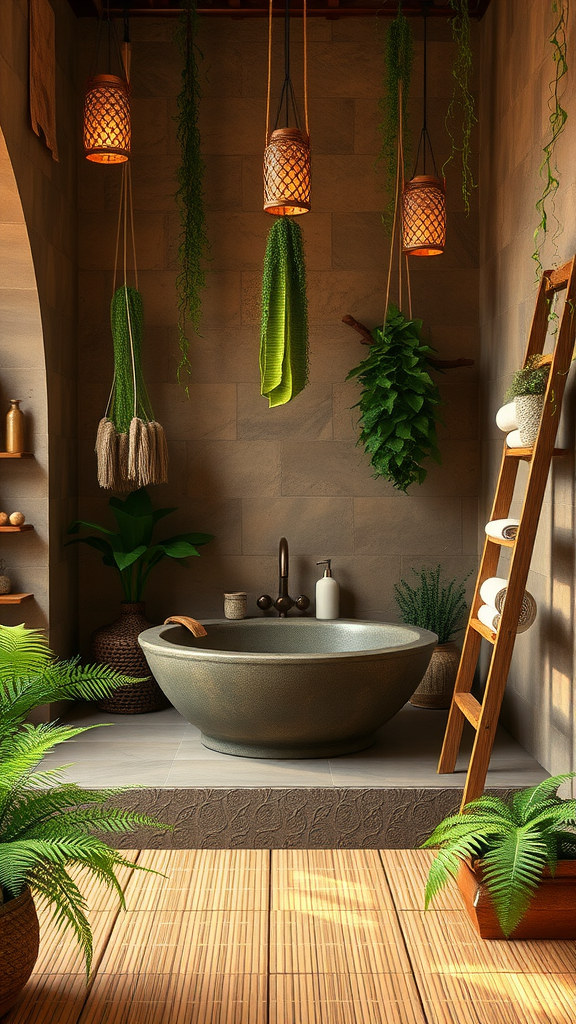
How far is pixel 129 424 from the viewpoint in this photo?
3.95m

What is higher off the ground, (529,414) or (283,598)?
(529,414)

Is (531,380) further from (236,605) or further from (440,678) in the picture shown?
(236,605)

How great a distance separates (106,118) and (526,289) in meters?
1.61

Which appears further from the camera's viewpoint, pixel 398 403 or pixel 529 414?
pixel 398 403

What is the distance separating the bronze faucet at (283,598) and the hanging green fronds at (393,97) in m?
1.48

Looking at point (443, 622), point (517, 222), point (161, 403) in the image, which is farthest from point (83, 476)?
point (517, 222)

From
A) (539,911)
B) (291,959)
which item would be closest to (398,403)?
(539,911)

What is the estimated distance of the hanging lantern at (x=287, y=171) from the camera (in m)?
3.22

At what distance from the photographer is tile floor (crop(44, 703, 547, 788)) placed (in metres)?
3.09

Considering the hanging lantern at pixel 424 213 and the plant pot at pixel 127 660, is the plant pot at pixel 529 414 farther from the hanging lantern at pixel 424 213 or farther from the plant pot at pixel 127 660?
the plant pot at pixel 127 660

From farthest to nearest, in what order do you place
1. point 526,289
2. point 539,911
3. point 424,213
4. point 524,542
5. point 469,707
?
point 424,213
point 526,289
point 469,707
point 524,542
point 539,911

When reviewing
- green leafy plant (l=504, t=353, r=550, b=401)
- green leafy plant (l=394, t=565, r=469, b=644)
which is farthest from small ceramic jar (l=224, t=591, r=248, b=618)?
green leafy plant (l=504, t=353, r=550, b=401)

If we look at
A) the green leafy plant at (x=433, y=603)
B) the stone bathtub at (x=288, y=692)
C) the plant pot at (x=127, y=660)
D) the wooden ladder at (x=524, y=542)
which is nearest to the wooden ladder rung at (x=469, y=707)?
the wooden ladder at (x=524, y=542)

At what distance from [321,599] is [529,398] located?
1.55 metres
